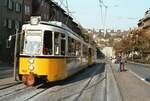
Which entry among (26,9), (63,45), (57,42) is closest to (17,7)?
(26,9)

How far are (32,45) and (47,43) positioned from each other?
2.25ft

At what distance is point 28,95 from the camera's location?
14.3m

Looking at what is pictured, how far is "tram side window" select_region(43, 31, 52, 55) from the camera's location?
17.5 meters

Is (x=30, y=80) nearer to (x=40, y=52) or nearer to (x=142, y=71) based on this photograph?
(x=40, y=52)

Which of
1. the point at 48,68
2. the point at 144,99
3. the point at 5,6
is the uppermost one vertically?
the point at 5,6

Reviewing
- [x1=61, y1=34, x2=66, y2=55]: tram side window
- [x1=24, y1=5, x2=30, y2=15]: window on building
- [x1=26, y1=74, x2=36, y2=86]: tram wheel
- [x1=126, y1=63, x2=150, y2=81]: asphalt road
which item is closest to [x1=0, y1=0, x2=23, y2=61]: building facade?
[x1=24, y1=5, x2=30, y2=15]: window on building

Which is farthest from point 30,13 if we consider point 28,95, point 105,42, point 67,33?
point 105,42

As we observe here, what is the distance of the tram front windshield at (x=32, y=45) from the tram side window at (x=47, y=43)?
294 mm

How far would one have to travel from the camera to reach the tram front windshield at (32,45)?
17391 millimetres

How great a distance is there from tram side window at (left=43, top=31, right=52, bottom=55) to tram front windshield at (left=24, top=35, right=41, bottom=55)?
29 centimetres

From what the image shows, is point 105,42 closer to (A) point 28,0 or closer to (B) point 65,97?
(A) point 28,0

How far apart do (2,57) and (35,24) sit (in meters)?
36.2

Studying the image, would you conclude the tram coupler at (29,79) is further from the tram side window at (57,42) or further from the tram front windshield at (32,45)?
the tram side window at (57,42)

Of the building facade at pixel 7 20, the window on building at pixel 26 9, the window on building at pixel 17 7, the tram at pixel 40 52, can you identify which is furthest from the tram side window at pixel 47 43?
the window on building at pixel 26 9
